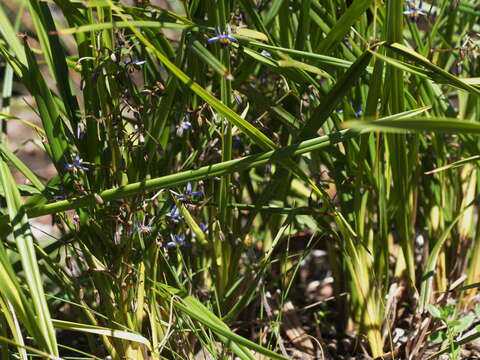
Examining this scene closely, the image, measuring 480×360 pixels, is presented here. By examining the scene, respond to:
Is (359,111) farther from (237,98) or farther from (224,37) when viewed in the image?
(224,37)

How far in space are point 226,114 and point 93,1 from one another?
27cm

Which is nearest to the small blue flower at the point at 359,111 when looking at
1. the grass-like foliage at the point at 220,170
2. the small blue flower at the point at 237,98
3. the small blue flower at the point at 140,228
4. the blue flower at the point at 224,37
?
the grass-like foliage at the point at 220,170

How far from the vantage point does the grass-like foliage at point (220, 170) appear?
3.32 feet

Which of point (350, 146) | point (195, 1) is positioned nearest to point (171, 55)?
point (195, 1)

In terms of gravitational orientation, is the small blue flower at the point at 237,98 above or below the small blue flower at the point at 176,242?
above

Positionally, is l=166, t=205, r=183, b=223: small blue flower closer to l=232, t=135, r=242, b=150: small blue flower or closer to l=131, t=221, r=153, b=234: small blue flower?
l=131, t=221, r=153, b=234: small blue flower

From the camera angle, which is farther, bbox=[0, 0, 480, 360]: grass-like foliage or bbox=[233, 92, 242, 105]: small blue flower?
bbox=[233, 92, 242, 105]: small blue flower

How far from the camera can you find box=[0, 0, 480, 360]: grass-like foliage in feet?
3.32

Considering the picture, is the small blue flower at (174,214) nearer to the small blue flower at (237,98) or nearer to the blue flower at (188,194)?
the blue flower at (188,194)

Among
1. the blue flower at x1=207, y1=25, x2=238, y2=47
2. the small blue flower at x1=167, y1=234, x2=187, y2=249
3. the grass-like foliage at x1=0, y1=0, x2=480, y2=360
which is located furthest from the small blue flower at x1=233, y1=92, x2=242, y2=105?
the small blue flower at x1=167, y1=234, x2=187, y2=249

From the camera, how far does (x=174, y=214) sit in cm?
115

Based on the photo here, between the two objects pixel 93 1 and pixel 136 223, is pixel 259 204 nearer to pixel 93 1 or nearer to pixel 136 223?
pixel 136 223

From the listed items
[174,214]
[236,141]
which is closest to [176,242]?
[174,214]

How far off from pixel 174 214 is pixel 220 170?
7.1 inches
